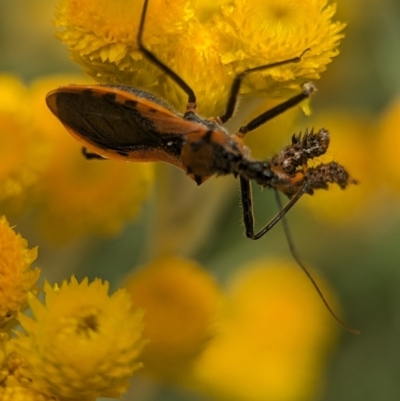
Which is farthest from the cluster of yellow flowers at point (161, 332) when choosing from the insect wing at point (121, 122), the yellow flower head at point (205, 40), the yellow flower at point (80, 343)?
the yellow flower head at point (205, 40)

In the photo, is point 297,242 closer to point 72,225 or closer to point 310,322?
point 310,322

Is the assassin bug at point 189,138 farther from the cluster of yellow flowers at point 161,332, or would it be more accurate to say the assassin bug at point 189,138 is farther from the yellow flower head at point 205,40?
the cluster of yellow flowers at point 161,332

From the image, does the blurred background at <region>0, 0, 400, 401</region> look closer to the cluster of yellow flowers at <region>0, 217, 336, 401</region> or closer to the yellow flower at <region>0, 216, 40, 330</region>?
the cluster of yellow flowers at <region>0, 217, 336, 401</region>

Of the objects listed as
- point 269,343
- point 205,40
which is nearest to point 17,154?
point 205,40

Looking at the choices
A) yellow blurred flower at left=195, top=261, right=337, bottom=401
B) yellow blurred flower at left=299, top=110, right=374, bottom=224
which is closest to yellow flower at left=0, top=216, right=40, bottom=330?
yellow blurred flower at left=195, top=261, right=337, bottom=401

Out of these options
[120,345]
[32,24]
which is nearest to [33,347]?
[120,345]
